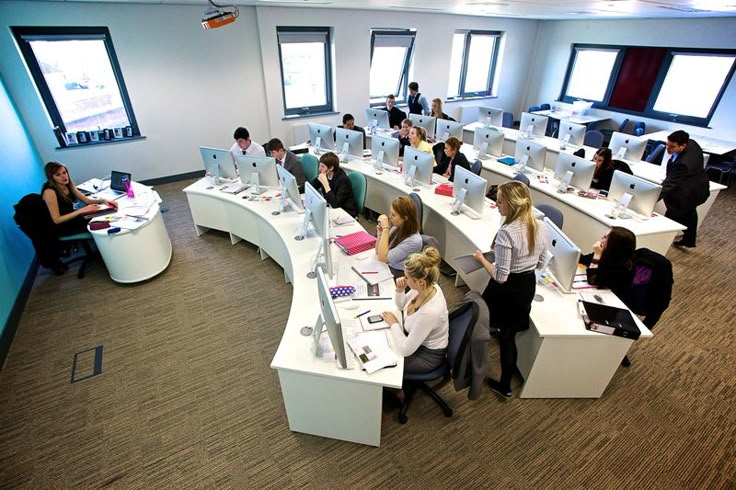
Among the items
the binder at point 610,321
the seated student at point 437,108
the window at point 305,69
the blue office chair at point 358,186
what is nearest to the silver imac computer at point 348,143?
the blue office chair at point 358,186

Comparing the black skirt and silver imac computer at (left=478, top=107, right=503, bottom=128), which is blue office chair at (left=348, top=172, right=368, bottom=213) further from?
silver imac computer at (left=478, top=107, right=503, bottom=128)

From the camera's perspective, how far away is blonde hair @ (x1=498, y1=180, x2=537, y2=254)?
2.36 m

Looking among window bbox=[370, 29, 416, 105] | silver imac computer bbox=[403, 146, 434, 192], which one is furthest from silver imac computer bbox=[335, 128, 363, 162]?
window bbox=[370, 29, 416, 105]

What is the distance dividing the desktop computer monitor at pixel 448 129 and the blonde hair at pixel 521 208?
3.81 meters

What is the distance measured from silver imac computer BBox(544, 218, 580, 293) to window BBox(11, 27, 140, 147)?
665 centimetres

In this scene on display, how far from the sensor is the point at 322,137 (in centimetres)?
553

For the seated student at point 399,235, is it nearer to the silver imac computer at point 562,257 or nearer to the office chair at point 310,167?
the silver imac computer at point 562,257

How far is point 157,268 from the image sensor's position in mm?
4133

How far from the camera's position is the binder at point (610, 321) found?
238 centimetres

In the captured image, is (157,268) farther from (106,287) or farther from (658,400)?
(658,400)

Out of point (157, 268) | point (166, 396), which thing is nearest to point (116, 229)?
point (157, 268)

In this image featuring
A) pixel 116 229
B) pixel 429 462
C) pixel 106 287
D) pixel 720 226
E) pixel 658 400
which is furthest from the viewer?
pixel 720 226

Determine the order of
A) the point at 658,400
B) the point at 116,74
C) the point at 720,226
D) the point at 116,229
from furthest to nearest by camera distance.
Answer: the point at 116,74 → the point at 720,226 → the point at 116,229 → the point at 658,400

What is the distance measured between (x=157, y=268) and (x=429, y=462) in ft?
11.5
